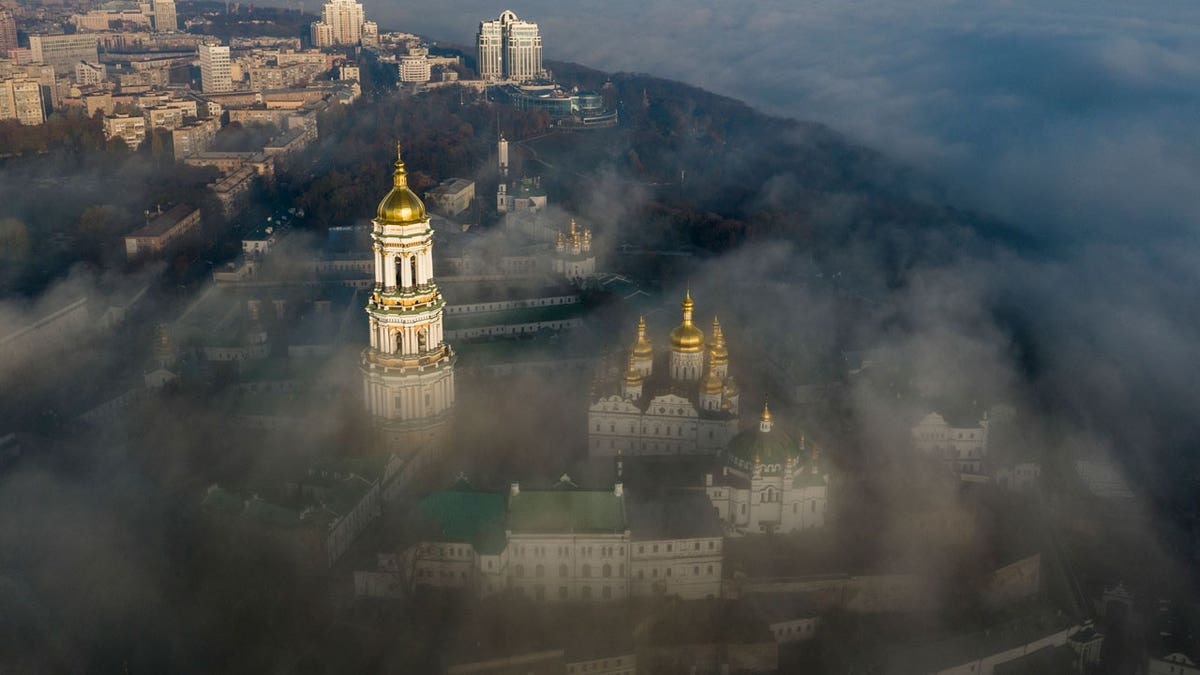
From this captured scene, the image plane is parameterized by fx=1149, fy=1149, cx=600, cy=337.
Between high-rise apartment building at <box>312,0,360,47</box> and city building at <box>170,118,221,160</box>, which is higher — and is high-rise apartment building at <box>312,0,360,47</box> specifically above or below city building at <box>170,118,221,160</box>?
above

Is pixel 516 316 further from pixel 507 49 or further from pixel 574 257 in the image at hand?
pixel 507 49

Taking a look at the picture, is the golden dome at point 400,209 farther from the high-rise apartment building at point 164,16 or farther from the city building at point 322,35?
the high-rise apartment building at point 164,16

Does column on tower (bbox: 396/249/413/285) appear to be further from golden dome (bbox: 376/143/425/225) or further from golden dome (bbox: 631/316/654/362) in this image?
golden dome (bbox: 631/316/654/362)

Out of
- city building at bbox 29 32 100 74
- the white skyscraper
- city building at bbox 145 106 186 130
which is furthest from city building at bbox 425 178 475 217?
the white skyscraper

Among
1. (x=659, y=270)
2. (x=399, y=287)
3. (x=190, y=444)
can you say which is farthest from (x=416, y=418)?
(x=659, y=270)

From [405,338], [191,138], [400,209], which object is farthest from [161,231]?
[400,209]

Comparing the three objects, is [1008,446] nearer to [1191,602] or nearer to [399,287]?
[1191,602]

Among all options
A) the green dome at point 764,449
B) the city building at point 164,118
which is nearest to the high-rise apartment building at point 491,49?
the city building at point 164,118
